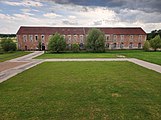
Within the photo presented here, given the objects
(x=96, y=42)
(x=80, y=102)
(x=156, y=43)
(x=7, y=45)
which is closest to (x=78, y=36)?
(x=96, y=42)

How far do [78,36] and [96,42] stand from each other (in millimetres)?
14301

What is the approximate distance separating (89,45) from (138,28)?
88.6 feet

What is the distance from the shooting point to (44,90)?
7973 millimetres

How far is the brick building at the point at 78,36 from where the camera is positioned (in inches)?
2116

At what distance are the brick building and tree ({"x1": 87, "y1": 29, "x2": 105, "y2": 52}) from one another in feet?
27.1

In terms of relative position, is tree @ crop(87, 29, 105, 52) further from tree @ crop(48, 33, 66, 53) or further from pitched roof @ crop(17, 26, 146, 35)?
pitched roof @ crop(17, 26, 146, 35)

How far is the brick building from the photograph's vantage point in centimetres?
5375

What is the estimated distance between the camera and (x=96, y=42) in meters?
42.5

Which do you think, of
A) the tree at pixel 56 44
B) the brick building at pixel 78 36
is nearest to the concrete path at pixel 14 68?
the tree at pixel 56 44

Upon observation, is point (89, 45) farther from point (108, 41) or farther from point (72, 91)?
point (72, 91)

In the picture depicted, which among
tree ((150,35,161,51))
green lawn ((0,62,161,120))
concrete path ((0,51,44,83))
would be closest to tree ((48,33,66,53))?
concrete path ((0,51,44,83))

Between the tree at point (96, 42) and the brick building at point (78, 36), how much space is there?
8262 millimetres

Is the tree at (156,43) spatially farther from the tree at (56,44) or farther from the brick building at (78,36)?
the tree at (56,44)

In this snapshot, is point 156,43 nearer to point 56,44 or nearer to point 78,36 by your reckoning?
point 78,36
